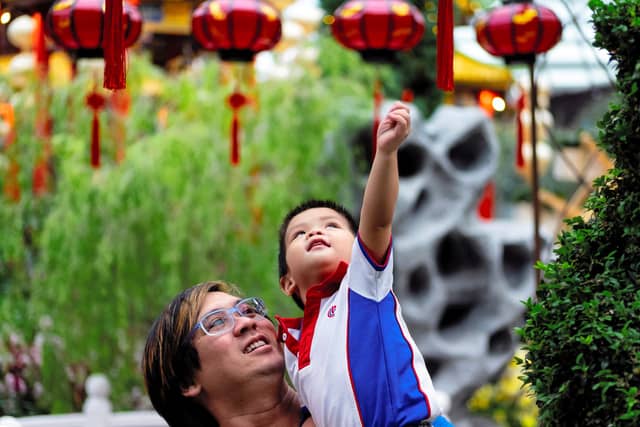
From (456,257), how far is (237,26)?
14.0 ft

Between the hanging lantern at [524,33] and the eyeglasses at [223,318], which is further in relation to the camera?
the hanging lantern at [524,33]

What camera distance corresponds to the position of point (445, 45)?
2537 millimetres

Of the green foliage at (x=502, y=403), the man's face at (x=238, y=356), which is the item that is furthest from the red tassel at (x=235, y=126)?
the green foliage at (x=502, y=403)

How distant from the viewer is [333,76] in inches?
298

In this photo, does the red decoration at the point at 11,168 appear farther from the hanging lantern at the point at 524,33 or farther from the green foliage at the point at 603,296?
the green foliage at the point at 603,296

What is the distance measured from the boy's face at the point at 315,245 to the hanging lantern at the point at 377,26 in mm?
2400

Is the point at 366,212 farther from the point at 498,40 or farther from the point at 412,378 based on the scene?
the point at 498,40

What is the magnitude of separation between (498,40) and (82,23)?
167 centimetres

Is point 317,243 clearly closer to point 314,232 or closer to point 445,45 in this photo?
point 314,232

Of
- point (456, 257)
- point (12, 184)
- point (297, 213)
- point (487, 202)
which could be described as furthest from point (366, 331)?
point (487, 202)

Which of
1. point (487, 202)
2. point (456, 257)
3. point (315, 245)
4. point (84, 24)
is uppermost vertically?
point (84, 24)

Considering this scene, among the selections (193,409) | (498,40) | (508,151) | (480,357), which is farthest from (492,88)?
(193,409)

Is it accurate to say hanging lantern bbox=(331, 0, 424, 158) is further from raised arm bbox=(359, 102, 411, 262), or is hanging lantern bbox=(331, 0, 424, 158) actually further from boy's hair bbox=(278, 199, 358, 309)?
raised arm bbox=(359, 102, 411, 262)

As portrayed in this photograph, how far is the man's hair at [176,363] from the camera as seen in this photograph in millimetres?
2076
